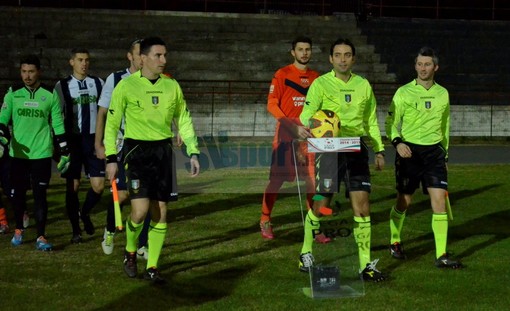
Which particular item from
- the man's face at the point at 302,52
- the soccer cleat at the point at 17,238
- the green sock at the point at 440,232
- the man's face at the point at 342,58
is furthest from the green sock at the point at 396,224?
the soccer cleat at the point at 17,238

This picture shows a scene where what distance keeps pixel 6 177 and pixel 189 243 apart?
3740 mm

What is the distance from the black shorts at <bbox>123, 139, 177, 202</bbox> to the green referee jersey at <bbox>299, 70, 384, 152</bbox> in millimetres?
1451

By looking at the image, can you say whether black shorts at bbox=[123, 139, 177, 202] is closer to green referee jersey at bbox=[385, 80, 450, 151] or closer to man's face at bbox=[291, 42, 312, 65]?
green referee jersey at bbox=[385, 80, 450, 151]

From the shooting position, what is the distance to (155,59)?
861cm

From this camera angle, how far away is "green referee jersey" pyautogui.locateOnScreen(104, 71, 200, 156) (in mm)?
8609

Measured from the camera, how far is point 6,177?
1338cm

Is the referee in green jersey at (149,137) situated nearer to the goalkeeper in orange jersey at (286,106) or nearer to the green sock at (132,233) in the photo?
the green sock at (132,233)

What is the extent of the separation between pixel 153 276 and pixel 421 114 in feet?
11.0

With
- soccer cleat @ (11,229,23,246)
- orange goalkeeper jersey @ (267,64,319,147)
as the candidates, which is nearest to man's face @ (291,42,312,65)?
orange goalkeeper jersey @ (267,64,319,147)

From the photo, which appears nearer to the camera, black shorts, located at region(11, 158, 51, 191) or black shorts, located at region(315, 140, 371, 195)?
black shorts, located at region(315, 140, 371, 195)

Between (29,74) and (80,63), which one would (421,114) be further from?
(29,74)

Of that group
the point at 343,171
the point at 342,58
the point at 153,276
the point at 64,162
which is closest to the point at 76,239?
the point at 64,162

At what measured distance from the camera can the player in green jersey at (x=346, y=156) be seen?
8.99 meters

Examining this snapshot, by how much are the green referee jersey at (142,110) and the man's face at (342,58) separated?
162 cm
